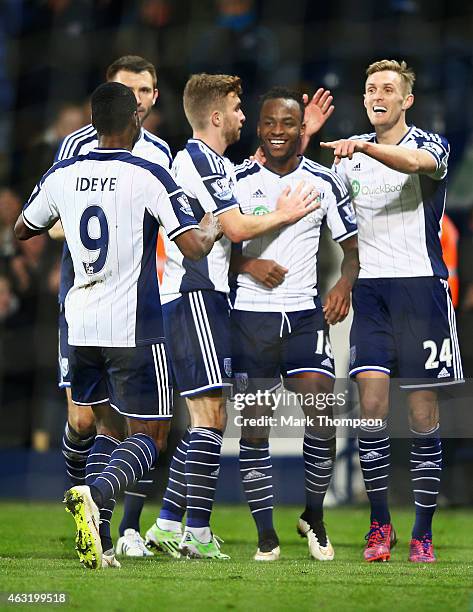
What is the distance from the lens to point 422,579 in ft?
16.1

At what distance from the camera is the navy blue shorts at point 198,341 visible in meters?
5.78

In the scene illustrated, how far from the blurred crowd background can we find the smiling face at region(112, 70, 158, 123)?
2256 millimetres

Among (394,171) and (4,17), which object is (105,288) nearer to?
(394,171)

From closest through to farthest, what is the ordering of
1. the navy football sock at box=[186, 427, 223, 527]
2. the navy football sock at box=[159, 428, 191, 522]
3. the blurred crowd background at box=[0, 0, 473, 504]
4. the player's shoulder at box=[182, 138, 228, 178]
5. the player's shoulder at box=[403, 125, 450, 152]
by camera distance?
the navy football sock at box=[186, 427, 223, 527] → the player's shoulder at box=[182, 138, 228, 178] → the player's shoulder at box=[403, 125, 450, 152] → the navy football sock at box=[159, 428, 191, 522] → the blurred crowd background at box=[0, 0, 473, 504]

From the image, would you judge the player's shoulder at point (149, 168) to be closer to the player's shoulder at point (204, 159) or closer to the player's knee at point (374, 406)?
the player's shoulder at point (204, 159)

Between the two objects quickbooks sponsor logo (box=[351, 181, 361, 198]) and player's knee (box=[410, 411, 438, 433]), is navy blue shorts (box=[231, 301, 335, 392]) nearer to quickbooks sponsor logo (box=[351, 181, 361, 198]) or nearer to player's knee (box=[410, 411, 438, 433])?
player's knee (box=[410, 411, 438, 433])

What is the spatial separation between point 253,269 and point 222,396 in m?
0.64

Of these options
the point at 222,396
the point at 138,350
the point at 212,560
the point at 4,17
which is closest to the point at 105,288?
the point at 138,350

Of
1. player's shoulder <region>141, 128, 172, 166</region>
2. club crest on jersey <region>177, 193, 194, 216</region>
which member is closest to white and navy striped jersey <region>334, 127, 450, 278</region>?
player's shoulder <region>141, 128, 172, 166</region>

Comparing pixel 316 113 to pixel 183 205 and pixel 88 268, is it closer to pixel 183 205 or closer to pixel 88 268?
pixel 183 205

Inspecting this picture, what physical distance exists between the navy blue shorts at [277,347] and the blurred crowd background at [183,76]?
2876 mm

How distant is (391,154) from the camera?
559 centimetres

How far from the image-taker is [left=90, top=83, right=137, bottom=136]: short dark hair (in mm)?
5164

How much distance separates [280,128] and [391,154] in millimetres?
706
